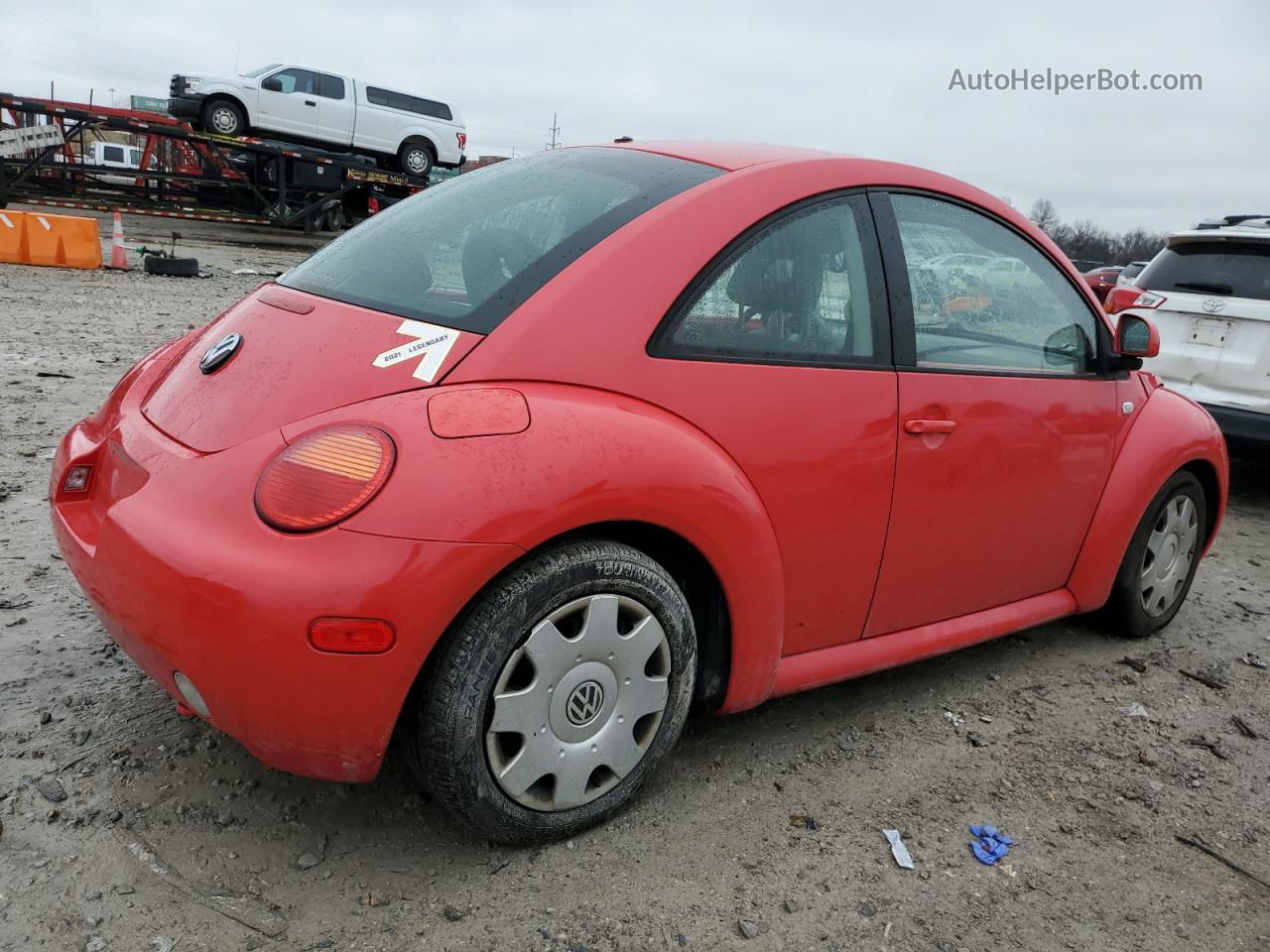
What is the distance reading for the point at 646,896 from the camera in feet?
7.06

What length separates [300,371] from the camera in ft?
6.99

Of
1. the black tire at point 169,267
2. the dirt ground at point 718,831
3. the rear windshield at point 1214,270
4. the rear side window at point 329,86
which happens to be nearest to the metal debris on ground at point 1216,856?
the dirt ground at point 718,831

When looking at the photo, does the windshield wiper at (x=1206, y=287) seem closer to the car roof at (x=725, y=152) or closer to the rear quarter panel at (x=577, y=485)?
the car roof at (x=725, y=152)

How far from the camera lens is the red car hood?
80.7 inches

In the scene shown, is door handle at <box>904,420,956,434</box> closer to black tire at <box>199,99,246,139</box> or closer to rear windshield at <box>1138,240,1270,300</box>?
rear windshield at <box>1138,240,1270,300</box>

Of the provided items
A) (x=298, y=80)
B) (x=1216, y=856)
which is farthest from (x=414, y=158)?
(x=1216, y=856)

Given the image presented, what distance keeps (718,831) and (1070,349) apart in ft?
6.41

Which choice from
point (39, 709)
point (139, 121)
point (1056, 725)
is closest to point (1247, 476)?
point (1056, 725)

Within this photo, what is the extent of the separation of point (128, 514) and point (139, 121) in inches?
766

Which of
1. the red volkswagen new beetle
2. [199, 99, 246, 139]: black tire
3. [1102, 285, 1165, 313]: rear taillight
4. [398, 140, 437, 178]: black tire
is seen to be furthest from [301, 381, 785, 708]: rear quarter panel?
[398, 140, 437, 178]: black tire

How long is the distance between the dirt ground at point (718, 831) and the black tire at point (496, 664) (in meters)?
0.13

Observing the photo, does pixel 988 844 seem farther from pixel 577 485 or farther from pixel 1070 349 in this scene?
pixel 1070 349

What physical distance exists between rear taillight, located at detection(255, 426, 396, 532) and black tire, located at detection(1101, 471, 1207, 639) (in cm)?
287

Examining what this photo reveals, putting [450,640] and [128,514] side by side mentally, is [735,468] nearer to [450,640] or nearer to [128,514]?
[450,640]
